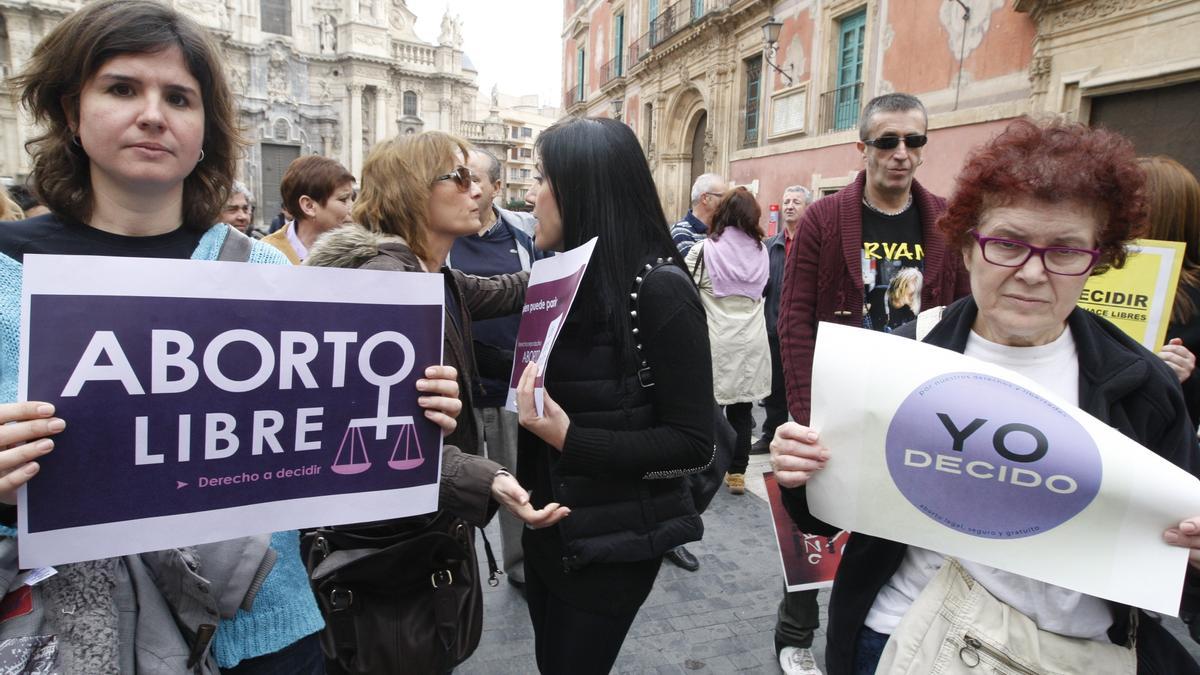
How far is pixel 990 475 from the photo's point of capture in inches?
46.8

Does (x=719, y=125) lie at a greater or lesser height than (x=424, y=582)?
greater

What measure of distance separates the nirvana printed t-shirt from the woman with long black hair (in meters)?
1.16

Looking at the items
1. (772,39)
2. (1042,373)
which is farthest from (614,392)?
(772,39)

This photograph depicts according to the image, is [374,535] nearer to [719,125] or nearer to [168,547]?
[168,547]

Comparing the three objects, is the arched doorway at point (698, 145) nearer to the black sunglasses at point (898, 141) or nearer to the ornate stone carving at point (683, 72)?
the ornate stone carving at point (683, 72)

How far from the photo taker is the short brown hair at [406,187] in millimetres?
1938

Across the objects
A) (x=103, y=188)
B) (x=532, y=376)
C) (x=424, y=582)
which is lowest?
(x=424, y=582)

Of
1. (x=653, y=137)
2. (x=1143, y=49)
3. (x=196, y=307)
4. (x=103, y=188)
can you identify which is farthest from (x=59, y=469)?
(x=653, y=137)

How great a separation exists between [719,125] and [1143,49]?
1010 centimetres

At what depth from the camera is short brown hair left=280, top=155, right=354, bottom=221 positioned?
3832 millimetres

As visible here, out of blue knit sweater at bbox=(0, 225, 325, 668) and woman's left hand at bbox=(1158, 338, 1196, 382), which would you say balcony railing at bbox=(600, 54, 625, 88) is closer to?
woman's left hand at bbox=(1158, 338, 1196, 382)

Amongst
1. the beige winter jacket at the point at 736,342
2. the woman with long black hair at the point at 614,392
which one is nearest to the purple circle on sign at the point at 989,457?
the woman with long black hair at the point at 614,392

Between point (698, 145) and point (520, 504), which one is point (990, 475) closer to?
point (520, 504)

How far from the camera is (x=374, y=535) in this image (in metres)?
1.62
